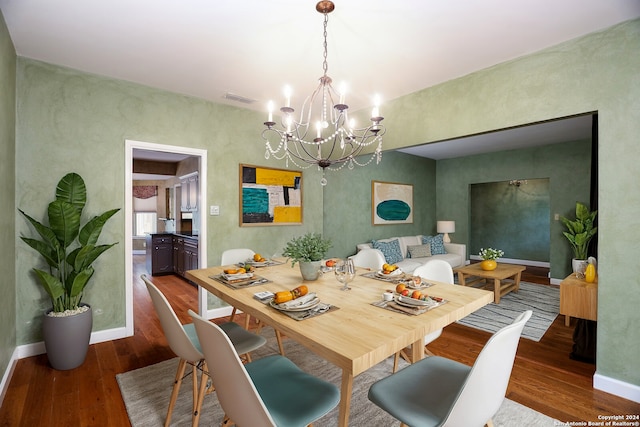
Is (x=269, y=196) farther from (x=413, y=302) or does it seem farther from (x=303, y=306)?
(x=413, y=302)

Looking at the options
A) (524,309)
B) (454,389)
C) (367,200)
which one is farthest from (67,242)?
(524,309)

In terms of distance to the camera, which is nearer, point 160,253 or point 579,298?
point 579,298

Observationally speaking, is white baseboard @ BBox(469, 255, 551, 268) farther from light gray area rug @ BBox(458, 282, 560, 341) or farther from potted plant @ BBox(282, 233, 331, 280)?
potted plant @ BBox(282, 233, 331, 280)

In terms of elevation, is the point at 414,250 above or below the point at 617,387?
above

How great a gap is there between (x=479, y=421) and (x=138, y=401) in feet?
6.87

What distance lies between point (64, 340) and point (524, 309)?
4965 millimetres

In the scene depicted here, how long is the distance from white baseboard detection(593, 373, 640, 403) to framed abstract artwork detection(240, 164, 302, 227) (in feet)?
10.9

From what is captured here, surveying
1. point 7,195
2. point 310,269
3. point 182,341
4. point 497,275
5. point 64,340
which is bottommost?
point 64,340

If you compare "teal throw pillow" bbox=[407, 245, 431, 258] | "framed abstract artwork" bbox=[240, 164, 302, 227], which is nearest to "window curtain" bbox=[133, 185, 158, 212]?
"framed abstract artwork" bbox=[240, 164, 302, 227]

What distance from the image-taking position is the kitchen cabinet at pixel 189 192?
6.16 m

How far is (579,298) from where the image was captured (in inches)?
111

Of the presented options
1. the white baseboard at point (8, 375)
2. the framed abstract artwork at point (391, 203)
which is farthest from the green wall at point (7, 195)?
the framed abstract artwork at point (391, 203)

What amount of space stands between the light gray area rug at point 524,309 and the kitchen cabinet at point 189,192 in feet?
16.8

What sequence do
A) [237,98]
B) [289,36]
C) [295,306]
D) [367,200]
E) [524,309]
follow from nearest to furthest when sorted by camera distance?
[295,306]
[289,36]
[237,98]
[524,309]
[367,200]
